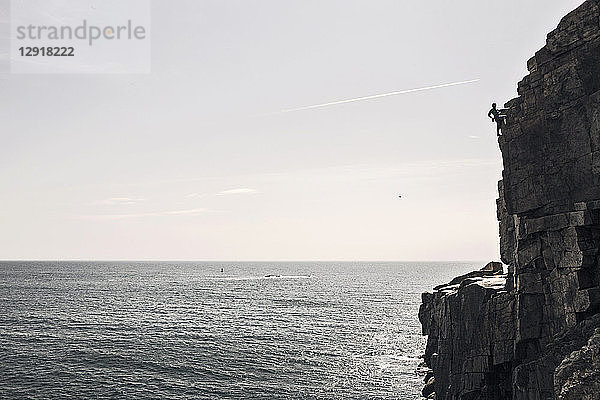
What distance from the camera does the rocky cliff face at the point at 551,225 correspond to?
1115 inches

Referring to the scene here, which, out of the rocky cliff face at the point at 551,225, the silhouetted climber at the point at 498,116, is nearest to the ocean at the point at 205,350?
the rocky cliff face at the point at 551,225

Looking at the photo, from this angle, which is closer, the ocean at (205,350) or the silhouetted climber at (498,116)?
the silhouetted climber at (498,116)

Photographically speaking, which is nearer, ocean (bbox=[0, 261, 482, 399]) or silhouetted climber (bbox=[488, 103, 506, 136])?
silhouetted climber (bbox=[488, 103, 506, 136])

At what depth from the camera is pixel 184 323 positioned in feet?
363

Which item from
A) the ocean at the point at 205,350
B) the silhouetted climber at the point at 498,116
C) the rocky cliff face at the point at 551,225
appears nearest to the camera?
the rocky cliff face at the point at 551,225

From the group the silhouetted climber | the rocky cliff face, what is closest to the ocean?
the rocky cliff face

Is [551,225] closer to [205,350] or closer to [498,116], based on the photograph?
[498,116]

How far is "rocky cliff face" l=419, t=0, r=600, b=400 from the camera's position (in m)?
28.3

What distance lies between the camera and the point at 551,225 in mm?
31219

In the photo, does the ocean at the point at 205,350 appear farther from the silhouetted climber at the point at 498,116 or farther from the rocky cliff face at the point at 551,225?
the silhouetted climber at the point at 498,116

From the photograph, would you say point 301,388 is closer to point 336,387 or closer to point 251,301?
point 336,387

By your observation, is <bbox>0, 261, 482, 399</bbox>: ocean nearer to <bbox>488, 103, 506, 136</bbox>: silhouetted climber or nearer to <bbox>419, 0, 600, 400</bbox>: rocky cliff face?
<bbox>419, 0, 600, 400</bbox>: rocky cliff face

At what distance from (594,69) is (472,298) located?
20.2 metres

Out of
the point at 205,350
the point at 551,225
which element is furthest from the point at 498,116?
the point at 205,350
